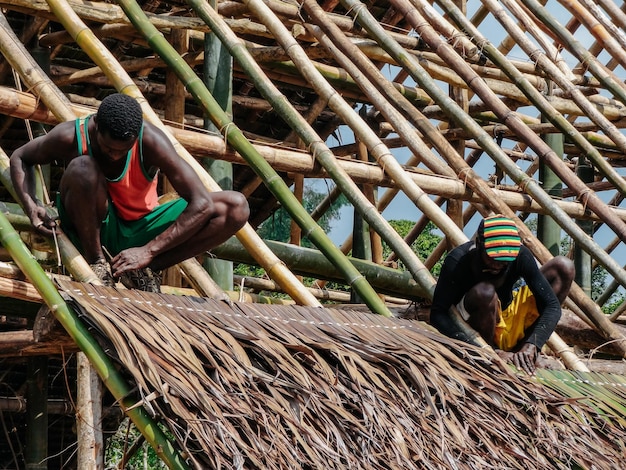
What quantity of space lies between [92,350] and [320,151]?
2390mm

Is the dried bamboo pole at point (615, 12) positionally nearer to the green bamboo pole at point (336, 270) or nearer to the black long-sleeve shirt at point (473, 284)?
the green bamboo pole at point (336, 270)

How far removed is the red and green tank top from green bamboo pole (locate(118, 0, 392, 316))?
737 mm

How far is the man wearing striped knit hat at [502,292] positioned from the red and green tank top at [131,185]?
1383 millimetres

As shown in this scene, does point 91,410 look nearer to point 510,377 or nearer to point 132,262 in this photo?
point 132,262

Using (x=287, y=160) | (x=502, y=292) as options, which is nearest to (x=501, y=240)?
(x=502, y=292)

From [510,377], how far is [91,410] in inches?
72.3

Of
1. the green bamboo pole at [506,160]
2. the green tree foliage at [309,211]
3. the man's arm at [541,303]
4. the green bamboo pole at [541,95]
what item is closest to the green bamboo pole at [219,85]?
the green bamboo pole at [506,160]

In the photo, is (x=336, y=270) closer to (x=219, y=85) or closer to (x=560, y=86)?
(x=219, y=85)

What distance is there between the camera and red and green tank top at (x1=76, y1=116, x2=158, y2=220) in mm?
4531

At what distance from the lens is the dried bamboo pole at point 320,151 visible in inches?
215

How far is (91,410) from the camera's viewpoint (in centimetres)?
498

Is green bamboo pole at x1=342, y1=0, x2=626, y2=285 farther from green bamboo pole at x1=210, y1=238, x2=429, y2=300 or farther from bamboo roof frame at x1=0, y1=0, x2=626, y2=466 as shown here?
green bamboo pole at x1=210, y1=238, x2=429, y2=300

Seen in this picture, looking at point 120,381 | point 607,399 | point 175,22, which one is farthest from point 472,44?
point 120,381

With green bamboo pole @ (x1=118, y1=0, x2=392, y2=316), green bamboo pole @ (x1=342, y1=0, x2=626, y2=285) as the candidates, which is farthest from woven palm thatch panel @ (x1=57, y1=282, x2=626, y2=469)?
green bamboo pole @ (x1=342, y1=0, x2=626, y2=285)
